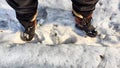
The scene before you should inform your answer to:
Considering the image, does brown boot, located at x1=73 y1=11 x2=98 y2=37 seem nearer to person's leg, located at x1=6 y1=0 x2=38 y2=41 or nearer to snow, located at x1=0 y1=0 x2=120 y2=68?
snow, located at x1=0 y1=0 x2=120 y2=68

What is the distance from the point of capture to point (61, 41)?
6.00ft

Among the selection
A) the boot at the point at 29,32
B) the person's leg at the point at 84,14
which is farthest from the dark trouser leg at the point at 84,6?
the boot at the point at 29,32

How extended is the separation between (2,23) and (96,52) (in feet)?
2.53

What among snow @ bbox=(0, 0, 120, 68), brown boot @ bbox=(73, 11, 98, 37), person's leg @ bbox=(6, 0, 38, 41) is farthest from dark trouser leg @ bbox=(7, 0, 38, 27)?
brown boot @ bbox=(73, 11, 98, 37)

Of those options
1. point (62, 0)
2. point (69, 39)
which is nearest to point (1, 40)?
point (69, 39)

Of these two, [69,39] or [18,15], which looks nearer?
[18,15]

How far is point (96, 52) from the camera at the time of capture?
1.64 meters

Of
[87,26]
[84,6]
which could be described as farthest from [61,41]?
[84,6]

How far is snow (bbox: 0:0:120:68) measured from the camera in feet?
5.22

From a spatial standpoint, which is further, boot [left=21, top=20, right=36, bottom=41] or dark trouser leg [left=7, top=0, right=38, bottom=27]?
boot [left=21, top=20, right=36, bottom=41]

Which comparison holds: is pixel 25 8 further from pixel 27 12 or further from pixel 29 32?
pixel 29 32

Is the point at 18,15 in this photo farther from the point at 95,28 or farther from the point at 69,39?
the point at 95,28

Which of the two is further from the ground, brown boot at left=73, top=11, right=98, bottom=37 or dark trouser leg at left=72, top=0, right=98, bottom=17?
dark trouser leg at left=72, top=0, right=98, bottom=17

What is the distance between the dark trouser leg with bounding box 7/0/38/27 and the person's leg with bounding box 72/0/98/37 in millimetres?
280
